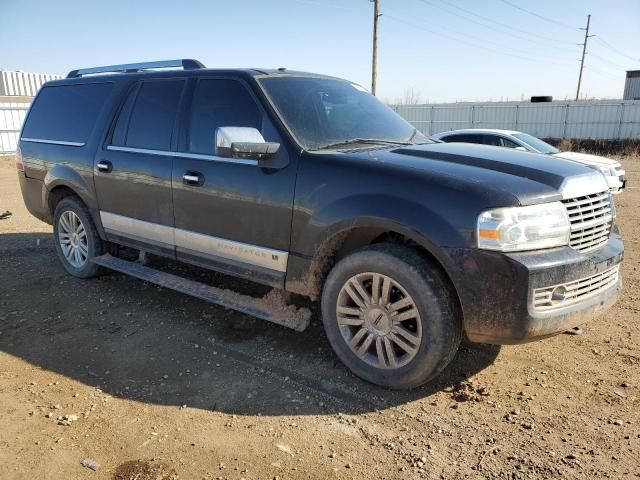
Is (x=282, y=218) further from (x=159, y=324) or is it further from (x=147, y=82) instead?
(x=147, y=82)

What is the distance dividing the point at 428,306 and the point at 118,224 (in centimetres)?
322

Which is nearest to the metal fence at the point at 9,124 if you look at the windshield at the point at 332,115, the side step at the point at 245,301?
the side step at the point at 245,301

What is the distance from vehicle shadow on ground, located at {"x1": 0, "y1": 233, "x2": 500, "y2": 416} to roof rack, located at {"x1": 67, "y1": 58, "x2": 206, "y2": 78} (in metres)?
2.14

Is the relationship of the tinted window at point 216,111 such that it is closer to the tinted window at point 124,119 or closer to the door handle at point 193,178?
the door handle at point 193,178

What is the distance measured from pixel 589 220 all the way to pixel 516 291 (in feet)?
2.66

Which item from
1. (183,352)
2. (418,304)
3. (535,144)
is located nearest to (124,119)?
(183,352)

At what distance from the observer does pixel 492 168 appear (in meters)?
3.15

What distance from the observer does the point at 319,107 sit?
13.0 feet

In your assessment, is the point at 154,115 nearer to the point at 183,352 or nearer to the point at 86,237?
the point at 86,237

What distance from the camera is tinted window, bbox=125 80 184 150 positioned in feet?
14.0

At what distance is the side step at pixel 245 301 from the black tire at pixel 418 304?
1.60 feet

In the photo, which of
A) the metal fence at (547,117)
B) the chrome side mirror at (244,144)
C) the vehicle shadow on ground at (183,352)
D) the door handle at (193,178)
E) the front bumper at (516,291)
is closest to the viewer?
the front bumper at (516,291)

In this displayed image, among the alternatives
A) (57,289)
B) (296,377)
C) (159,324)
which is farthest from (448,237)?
(57,289)

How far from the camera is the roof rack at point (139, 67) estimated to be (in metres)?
4.59
